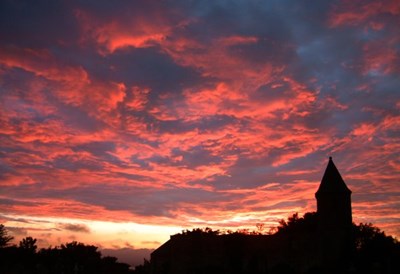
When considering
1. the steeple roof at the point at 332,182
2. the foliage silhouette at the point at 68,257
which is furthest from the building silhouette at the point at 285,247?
the foliage silhouette at the point at 68,257

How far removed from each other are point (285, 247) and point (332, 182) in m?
9.60

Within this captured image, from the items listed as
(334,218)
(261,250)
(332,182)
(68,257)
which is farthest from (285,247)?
(68,257)

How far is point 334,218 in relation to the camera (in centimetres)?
4903

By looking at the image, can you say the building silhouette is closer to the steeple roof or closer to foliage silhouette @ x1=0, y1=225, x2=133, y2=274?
the steeple roof

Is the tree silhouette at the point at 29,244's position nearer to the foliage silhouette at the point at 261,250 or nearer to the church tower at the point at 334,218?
the foliage silhouette at the point at 261,250

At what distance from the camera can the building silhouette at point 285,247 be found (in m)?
45.5

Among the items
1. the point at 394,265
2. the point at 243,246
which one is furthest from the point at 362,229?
the point at 394,265

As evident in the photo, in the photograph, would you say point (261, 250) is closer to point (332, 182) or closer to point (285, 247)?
point (285, 247)

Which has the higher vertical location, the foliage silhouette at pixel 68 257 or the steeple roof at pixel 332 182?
the steeple roof at pixel 332 182

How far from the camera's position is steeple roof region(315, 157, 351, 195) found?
1965 inches

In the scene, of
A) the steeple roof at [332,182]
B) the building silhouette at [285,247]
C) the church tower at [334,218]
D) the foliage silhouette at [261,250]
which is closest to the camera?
the foliage silhouette at [261,250]

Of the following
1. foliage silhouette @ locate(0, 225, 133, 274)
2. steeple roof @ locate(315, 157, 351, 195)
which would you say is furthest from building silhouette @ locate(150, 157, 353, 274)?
foliage silhouette @ locate(0, 225, 133, 274)

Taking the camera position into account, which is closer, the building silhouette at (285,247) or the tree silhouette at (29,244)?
the building silhouette at (285,247)

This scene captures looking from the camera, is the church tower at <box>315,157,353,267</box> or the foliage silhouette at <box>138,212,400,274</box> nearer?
the foliage silhouette at <box>138,212,400,274</box>
